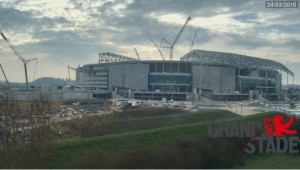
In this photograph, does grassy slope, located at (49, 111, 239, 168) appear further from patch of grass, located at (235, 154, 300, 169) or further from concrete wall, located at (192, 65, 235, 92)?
concrete wall, located at (192, 65, 235, 92)

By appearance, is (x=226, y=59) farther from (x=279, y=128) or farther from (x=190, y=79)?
(x=279, y=128)

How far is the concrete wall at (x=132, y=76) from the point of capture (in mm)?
88250

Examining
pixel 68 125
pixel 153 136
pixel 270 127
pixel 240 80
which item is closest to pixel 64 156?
pixel 153 136

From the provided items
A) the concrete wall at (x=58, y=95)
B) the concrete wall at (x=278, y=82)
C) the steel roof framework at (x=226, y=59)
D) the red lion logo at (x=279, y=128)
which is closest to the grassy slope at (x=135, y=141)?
the red lion logo at (x=279, y=128)

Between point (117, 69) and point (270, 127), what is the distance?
231 feet

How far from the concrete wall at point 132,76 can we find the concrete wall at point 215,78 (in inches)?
417

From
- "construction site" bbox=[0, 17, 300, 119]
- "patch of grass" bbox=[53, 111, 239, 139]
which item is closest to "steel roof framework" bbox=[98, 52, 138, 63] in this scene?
"construction site" bbox=[0, 17, 300, 119]

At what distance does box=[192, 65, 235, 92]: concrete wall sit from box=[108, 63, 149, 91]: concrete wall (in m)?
10.6

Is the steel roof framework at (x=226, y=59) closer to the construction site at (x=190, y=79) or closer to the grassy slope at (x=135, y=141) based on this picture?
the construction site at (x=190, y=79)

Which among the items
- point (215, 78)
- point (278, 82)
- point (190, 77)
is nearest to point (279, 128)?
point (190, 77)

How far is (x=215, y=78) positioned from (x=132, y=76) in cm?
1791

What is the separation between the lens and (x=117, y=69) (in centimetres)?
9244

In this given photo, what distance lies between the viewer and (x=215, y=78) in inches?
3514

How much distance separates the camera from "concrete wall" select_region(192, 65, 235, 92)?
8756 cm
